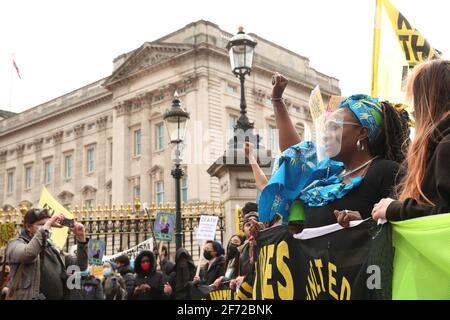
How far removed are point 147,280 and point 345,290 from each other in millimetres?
4800

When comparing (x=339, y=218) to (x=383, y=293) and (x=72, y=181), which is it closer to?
(x=383, y=293)

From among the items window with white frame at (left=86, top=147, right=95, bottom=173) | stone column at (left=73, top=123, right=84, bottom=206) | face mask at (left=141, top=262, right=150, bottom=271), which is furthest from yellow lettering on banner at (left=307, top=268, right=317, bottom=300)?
stone column at (left=73, top=123, right=84, bottom=206)

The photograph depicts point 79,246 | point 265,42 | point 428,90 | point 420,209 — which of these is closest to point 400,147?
point 428,90

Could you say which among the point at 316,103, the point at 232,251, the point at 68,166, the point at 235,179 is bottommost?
the point at 232,251

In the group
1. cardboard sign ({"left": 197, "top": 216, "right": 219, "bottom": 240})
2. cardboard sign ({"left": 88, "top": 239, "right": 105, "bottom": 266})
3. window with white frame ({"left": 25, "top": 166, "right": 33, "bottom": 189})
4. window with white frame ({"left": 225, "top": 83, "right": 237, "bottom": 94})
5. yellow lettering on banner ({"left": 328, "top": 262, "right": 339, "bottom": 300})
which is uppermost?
window with white frame ({"left": 225, "top": 83, "right": 237, "bottom": 94})

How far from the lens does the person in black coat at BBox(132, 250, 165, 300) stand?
23.2ft

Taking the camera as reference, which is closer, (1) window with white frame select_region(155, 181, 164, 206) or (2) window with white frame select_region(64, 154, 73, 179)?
(1) window with white frame select_region(155, 181, 164, 206)

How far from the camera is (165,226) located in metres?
10.6

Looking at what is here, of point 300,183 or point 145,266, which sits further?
point 145,266

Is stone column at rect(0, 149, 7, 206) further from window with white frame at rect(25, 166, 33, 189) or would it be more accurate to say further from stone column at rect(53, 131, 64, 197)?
stone column at rect(53, 131, 64, 197)

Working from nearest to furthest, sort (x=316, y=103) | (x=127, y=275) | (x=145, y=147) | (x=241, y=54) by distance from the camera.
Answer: (x=316, y=103) → (x=127, y=275) → (x=241, y=54) → (x=145, y=147)

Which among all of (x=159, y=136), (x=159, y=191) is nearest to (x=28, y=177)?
(x=159, y=136)

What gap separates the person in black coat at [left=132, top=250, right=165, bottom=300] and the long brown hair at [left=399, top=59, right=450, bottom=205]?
16.4ft

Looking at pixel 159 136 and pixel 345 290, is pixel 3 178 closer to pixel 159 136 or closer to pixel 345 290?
pixel 159 136
